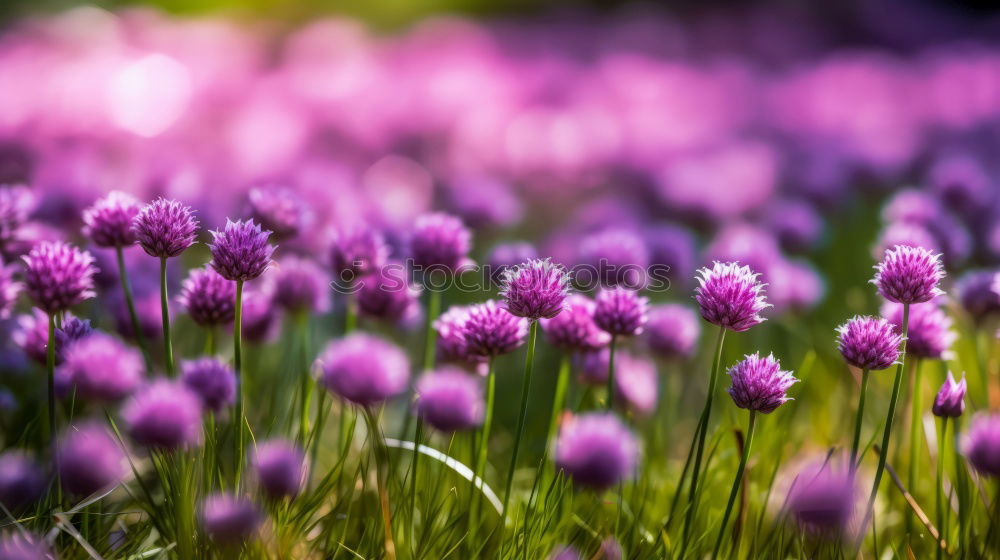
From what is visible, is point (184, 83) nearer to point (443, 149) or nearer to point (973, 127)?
point (443, 149)

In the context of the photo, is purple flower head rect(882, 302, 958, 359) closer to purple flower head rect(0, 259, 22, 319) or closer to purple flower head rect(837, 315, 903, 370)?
purple flower head rect(837, 315, 903, 370)

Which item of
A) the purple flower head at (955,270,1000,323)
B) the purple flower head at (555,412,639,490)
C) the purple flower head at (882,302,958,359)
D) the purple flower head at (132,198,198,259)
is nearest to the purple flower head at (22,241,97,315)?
the purple flower head at (132,198,198,259)

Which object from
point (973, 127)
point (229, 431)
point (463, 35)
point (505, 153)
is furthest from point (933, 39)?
point (229, 431)

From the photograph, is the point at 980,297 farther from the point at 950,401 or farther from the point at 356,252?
the point at 356,252

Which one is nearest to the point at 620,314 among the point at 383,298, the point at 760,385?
the point at 760,385

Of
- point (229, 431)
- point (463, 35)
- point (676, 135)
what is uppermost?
point (463, 35)
